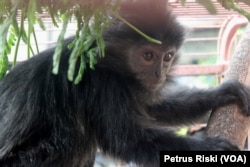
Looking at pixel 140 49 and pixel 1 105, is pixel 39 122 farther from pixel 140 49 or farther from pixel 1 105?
pixel 140 49

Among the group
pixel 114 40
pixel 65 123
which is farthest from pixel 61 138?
pixel 114 40

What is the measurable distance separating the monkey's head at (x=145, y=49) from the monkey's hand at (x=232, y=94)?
0.30m

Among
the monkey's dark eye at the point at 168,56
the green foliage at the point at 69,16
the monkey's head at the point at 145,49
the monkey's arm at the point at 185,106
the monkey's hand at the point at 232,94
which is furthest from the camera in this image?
the monkey's arm at the point at 185,106

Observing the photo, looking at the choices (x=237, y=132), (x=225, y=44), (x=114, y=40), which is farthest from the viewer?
(x=225, y=44)

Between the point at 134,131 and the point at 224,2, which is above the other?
the point at 224,2

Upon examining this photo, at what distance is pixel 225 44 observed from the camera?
3.96 m

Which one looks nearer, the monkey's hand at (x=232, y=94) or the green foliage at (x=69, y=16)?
the green foliage at (x=69, y=16)

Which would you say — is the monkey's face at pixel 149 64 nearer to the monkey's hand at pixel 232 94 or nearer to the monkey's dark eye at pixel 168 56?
the monkey's dark eye at pixel 168 56

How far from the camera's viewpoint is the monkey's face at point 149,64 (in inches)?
95.4

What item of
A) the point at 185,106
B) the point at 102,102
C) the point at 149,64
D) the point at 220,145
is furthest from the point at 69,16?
the point at 185,106

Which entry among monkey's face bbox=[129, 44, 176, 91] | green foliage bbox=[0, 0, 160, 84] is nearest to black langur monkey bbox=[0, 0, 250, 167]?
monkey's face bbox=[129, 44, 176, 91]

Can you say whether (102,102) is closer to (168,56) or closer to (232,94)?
(168,56)

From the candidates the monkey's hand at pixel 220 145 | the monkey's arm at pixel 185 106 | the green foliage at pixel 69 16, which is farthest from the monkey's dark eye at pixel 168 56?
the green foliage at pixel 69 16

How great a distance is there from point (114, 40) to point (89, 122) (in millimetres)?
429
